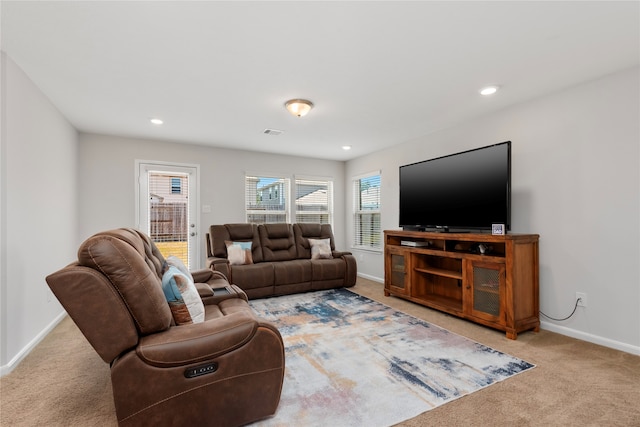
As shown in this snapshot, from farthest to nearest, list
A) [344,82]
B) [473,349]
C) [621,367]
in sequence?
1. [344,82]
2. [473,349]
3. [621,367]

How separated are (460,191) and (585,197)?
110cm

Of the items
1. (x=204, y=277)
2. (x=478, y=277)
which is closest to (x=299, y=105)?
(x=204, y=277)

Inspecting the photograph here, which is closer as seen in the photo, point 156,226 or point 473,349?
point 473,349

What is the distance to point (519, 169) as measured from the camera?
3.39 m

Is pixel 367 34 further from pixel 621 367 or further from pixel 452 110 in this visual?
pixel 621 367

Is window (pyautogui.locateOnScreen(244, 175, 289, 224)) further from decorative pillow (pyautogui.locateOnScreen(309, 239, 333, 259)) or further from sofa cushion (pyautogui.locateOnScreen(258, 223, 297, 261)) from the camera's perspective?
decorative pillow (pyautogui.locateOnScreen(309, 239, 333, 259))

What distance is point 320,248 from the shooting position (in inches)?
200

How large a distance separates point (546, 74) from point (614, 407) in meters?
2.52

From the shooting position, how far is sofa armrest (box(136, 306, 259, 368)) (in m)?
1.43

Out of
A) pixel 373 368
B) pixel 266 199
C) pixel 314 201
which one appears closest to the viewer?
pixel 373 368

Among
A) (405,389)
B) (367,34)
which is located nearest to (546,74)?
(367,34)

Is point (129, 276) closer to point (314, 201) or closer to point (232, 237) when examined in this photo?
point (232, 237)

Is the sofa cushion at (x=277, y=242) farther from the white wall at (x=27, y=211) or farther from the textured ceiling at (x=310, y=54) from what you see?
the white wall at (x=27, y=211)

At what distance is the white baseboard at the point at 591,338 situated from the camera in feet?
8.37
